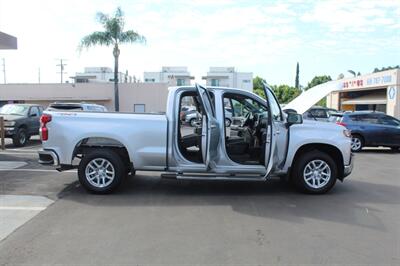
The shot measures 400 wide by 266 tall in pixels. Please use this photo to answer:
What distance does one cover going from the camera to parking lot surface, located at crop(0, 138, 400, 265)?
4.80 meters

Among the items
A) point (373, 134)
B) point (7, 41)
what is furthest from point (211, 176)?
point (7, 41)

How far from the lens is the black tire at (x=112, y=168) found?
7.68m

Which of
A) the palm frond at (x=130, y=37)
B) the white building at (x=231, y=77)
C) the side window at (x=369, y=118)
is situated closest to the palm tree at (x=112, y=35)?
the palm frond at (x=130, y=37)

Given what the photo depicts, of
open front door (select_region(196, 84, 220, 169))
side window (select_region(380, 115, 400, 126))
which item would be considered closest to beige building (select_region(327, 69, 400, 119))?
side window (select_region(380, 115, 400, 126))

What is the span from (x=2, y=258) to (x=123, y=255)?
1310mm

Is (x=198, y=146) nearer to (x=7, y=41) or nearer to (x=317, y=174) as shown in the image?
(x=317, y=174)

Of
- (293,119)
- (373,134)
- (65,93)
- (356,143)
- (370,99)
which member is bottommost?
(356,143)

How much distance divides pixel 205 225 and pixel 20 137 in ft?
40.8

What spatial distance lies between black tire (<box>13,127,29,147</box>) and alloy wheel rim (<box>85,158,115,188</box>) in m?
9.55

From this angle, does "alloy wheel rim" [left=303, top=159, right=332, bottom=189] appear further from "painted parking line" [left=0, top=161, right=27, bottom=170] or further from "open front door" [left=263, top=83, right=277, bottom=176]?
"painted parking line" [left=0, top=161, right=27, bottom=170]

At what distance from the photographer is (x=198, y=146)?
8102mm

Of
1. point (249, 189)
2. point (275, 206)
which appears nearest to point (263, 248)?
point (275, 206)

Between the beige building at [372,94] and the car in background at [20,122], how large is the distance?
27.0m

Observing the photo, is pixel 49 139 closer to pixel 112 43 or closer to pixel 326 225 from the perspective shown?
pixel 326 225
